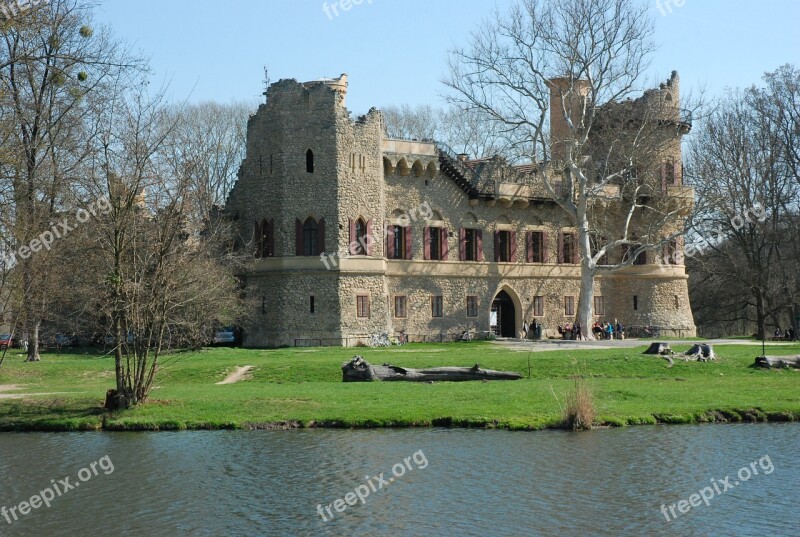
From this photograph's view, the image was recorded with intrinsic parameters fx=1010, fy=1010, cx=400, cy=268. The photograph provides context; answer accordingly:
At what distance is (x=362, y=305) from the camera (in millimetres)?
46906

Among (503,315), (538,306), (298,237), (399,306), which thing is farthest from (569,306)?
(298,237)

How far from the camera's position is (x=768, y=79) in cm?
5797

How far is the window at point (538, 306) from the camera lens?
55094 mm

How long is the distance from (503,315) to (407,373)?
83.7 feet

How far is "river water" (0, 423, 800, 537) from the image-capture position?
594 inches

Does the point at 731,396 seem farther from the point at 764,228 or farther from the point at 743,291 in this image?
the point at 743,291

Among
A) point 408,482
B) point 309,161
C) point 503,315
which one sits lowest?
point 408,482

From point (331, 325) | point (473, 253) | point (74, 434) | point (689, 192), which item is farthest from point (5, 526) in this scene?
point (689, 192)

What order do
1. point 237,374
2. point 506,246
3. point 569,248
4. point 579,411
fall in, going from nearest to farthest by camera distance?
point 579,411
point 237,374
point 506,246
point 569,248

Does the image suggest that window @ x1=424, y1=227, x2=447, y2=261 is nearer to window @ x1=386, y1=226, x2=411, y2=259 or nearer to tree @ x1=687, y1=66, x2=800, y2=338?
window @ x1=386, y1=226, x2=411, y2=259

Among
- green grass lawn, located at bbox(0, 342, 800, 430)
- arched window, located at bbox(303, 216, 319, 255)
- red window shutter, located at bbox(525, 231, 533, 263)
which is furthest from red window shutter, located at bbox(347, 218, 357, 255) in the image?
red window shutter, located at bbox(525, 231, 533, 263)

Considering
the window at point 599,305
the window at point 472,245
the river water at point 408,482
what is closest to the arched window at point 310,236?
the window at point 472,245

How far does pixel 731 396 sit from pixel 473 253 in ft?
89.6

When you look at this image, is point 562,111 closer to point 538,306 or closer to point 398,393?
point 538,306
